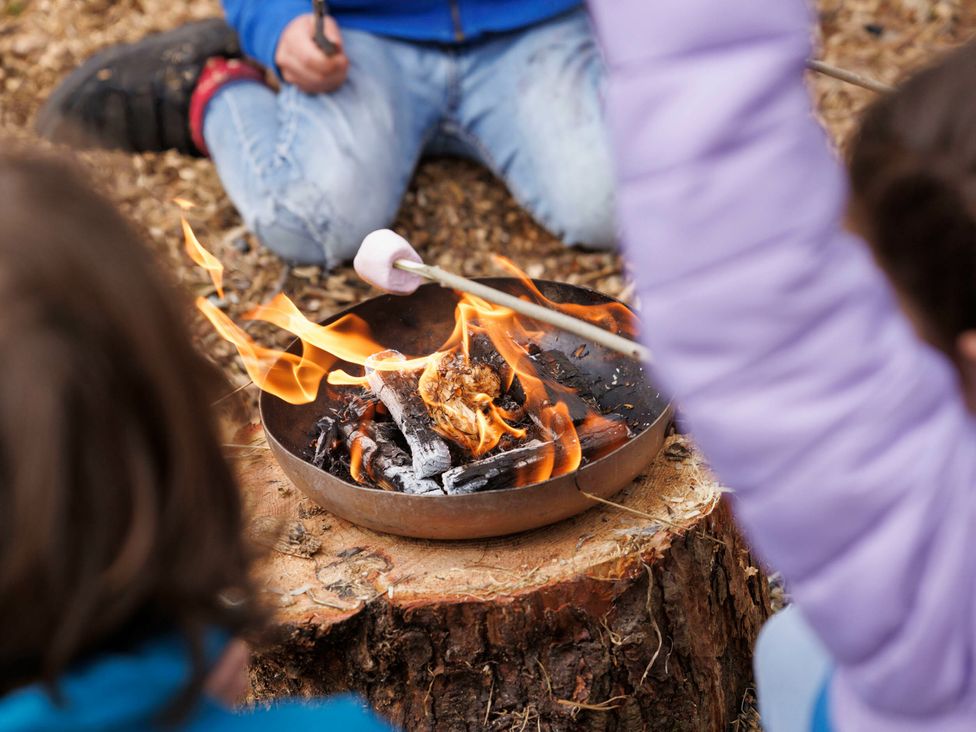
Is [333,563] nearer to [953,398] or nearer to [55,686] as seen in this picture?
[55,686]

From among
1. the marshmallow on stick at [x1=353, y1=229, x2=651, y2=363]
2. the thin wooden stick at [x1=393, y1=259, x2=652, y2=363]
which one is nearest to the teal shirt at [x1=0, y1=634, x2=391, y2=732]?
the thin wooden stick at [x1=393, y1=259, x2=652, y2=363]

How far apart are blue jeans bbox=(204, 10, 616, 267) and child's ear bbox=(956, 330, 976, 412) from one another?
2528mm

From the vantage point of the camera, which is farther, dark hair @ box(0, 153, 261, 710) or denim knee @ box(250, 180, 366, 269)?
denim knee @ box(250, 180, 366, 269)

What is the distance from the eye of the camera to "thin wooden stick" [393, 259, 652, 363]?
53.6 inches

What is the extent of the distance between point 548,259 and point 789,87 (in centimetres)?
289

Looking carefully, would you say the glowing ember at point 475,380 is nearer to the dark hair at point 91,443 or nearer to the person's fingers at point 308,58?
the dark hair at point 91,443

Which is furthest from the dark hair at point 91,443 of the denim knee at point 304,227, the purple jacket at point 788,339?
the denim knee at point 304,227

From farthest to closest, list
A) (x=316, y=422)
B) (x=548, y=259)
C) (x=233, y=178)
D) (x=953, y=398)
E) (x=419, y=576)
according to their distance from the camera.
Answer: (x=548, y=259) < (x=233, y=178) < (x=316, y=422) < (x=419, y=576) < (x=953, y=398)

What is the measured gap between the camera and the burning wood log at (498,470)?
72.8 inches

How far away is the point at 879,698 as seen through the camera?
0.87 m

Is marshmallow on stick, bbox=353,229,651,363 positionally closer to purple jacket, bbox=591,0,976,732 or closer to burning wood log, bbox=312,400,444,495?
burning wood log, bbox=312,400,444,495

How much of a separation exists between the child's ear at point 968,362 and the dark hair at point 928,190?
12 mm

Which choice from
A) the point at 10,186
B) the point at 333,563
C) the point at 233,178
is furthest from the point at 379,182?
the point at 10,186

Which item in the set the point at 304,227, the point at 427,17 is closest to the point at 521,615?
the point at 304,227
